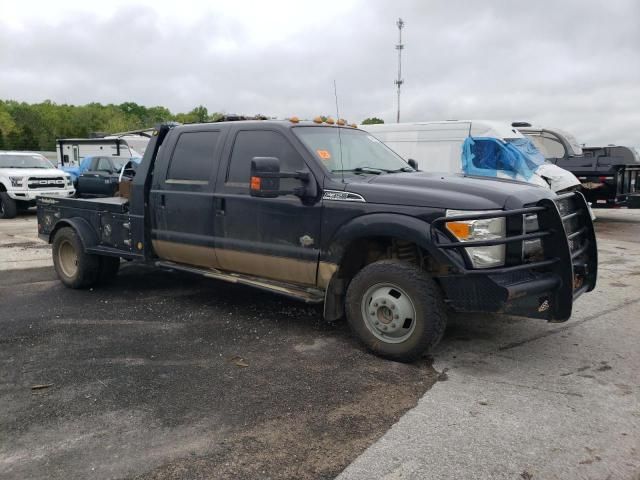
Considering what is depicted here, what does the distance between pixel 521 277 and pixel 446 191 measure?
32.4 inches

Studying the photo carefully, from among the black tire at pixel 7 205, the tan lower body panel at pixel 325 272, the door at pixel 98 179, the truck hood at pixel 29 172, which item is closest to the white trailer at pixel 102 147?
the door at pixel 98 179

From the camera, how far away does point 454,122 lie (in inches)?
470

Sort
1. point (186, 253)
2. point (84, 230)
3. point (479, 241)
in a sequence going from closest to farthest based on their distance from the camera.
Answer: point (479, 241) < point (186, 253) < point (84, 230)

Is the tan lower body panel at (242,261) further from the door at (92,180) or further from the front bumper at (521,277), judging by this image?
the door at (92,180)

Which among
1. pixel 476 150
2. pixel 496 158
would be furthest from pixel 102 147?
pixel 496 158

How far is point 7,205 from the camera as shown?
14633mm

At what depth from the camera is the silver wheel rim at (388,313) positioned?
4250 millimetres

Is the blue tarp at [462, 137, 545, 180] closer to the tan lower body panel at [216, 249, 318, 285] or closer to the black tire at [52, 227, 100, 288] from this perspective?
the tan lower body panel at [216, 249, 318, 285]

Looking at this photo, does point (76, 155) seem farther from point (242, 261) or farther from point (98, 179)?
point (242, 261)

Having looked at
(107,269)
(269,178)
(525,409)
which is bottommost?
(525,409)

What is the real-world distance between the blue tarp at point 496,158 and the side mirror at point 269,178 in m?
6.67

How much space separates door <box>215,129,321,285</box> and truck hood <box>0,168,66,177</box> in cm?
1170

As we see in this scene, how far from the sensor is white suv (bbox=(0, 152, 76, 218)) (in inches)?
580

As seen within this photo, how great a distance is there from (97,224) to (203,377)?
10.3 ft
